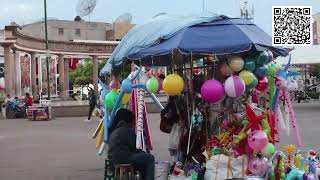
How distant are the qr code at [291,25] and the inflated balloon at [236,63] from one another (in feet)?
2.68

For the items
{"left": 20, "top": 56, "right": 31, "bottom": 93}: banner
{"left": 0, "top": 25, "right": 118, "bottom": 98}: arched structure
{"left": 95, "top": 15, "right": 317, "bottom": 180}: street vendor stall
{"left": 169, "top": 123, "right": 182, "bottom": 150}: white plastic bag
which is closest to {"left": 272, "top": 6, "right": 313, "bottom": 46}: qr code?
{"left": 95, "top": 15, "right": 317, "bottom": 180}: street vendor stall

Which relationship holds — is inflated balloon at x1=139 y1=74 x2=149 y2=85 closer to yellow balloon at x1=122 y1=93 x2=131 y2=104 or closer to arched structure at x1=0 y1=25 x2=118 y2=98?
yellow balloon at x1=122 y1=93 x2=131 y2=104

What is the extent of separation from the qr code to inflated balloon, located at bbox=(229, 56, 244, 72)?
0.82 metres

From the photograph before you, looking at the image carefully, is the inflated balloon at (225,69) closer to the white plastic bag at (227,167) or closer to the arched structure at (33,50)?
the white plastic bag at (227,167)

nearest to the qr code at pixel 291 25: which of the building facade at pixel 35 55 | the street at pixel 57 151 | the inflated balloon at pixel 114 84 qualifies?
the inflated balloon at pixel 114 84

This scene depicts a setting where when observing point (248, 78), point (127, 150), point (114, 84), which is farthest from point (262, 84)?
point (114, 84)

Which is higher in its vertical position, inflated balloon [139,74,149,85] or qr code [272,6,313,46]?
qr code [272,6,313,46]

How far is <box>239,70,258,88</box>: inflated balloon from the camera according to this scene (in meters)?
9.18

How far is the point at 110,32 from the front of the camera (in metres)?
99.2

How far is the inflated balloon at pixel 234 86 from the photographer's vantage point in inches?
347

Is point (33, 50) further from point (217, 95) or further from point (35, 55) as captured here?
point (217, 95)

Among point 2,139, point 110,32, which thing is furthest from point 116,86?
point 110,32

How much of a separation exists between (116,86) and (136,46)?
2151 millimetres

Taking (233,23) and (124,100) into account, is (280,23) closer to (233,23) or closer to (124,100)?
(233,23)
